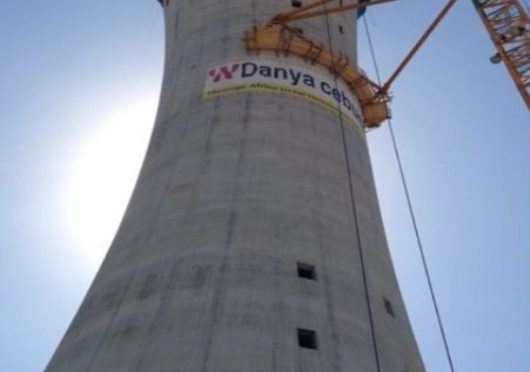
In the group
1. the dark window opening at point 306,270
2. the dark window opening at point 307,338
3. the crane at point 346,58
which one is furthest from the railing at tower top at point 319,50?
the dark window opening at point 307,338

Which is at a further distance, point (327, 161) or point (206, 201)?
point (327, 161)

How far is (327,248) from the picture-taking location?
17672 millimetres

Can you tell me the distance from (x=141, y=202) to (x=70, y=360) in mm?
5097

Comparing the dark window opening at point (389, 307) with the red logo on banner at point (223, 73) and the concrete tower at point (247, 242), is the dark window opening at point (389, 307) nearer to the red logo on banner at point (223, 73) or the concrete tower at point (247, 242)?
the concrete tower at point (247, 242)

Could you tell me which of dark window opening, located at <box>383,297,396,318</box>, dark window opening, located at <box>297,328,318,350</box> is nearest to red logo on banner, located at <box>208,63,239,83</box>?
dark window opening, located at <box>383,297,396,318</box>

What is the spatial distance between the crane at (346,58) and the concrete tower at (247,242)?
0.46m

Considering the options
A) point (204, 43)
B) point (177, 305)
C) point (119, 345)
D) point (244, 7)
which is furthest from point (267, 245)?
point (244, 7)

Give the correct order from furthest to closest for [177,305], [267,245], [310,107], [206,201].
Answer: [310,107] < [206,201] < [267,245] < [177,305]

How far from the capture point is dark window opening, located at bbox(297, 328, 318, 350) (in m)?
15.2

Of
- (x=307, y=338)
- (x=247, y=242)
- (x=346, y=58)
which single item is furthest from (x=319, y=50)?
(x=307, y=338)

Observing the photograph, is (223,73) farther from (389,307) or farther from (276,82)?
(389,307)

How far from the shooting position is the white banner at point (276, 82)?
22000 millimetres

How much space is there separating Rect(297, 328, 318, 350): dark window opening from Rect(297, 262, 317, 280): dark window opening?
184 cm

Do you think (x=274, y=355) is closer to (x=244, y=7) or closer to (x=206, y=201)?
(x=206, y=201)
